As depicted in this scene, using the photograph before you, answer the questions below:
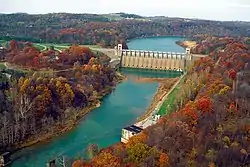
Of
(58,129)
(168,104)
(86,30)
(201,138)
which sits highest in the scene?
(86,30)

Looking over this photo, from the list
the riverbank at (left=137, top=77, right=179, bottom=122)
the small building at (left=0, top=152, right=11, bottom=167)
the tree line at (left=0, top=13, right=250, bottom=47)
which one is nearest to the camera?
the small building at (left=0, top=152, right=11, bottom=167)

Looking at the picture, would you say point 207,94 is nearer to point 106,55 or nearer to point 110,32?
point 106,55

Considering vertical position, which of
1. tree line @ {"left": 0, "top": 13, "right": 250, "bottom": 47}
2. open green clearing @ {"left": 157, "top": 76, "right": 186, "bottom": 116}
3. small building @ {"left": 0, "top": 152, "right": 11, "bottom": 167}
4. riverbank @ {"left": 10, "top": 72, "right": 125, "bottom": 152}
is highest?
tree line @ {"left": 0, "top": 13, "right": 250, "bottom": 47}

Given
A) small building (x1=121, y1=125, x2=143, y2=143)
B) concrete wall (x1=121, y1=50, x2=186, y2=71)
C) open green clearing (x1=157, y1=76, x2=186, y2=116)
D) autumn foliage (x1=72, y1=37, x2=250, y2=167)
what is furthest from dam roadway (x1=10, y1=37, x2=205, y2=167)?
concrete wall (x1=121, y1=50, x2=186, y2=71)

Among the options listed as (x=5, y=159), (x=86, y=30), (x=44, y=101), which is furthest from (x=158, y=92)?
(x=86, y=30)

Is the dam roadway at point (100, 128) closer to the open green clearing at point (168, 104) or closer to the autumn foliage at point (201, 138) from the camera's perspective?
the open green clearing at point (168, 104)

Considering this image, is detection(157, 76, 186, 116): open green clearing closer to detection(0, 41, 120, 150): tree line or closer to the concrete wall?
detection(0, 41, 120, 150): tree line

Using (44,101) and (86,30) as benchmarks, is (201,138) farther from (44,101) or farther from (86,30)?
(86,30)

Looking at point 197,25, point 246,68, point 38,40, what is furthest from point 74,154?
point 197,25

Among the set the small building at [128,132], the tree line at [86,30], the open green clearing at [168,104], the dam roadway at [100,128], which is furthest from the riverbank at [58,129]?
the tree line at [86,30]
